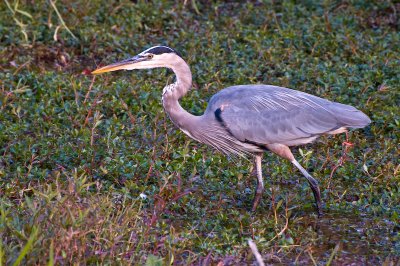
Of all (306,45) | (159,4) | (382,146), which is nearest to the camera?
(382,146)

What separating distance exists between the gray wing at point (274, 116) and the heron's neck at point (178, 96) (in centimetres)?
18

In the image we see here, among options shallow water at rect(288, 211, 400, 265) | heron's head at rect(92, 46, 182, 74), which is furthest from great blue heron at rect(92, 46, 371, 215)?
shallow water at rect(288, 211, 400, 265)

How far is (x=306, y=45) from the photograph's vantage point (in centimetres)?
851

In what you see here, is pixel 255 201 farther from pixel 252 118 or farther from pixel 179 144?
pixel 179 144

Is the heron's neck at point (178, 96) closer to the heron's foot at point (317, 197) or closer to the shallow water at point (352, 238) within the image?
the heron's foot at point (317, 197)

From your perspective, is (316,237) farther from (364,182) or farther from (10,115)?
(10,115)

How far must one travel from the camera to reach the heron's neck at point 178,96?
5879 mm

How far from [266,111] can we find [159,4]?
11.6 feet

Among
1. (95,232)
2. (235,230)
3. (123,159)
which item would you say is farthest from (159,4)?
(95,232)

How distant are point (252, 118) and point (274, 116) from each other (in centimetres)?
17

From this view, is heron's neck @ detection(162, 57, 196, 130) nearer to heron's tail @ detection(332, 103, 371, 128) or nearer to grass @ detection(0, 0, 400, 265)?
grass @ detection(0, 0, 400, 265)

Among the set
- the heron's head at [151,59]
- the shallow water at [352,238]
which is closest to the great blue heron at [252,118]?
the heron's head at [151,59]

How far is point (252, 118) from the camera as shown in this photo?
5859 mm

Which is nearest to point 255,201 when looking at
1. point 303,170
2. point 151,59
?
point 303,170
